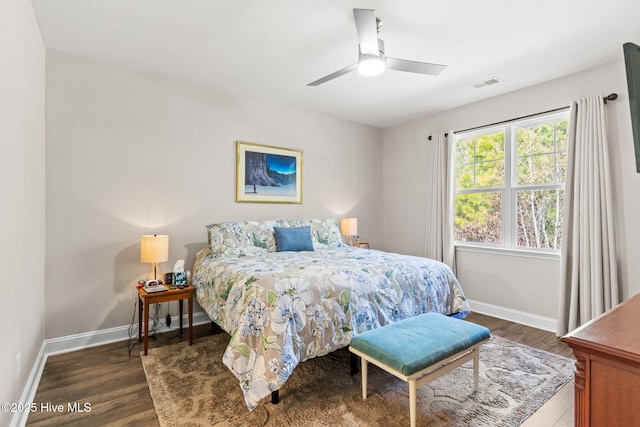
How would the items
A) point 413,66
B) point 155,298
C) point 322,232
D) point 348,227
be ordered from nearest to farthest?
point 413,66 < point 155,298 < point 322,232 < point 348,227

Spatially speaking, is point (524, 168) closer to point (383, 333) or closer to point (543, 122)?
point (543, 122)

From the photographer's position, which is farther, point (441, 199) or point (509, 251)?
point (441, 199)

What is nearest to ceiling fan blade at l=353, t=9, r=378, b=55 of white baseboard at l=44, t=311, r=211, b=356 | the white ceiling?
the white ceiling

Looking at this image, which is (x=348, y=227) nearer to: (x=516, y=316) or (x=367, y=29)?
(x=516, y=316)

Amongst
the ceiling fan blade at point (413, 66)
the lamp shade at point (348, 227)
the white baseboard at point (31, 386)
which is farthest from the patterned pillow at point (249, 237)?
the ceiling fan blade at point (413, 66)

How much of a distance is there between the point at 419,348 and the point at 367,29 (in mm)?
2029

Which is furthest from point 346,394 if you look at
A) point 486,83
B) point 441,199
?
point 486,83

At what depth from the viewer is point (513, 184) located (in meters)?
3.66

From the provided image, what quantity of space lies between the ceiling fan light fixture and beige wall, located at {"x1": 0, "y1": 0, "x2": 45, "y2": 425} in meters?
1.97

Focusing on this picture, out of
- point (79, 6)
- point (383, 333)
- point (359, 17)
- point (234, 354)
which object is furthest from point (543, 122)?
point (79, 6)

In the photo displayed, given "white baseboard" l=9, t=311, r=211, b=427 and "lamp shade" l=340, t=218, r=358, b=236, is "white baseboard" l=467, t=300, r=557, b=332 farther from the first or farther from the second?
"white baseboard" l=9, t=311, r=211, b=427

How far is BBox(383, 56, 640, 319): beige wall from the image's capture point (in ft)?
9.14

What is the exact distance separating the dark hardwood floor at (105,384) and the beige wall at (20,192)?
0.67 feet

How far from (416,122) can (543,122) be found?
5.34ft
